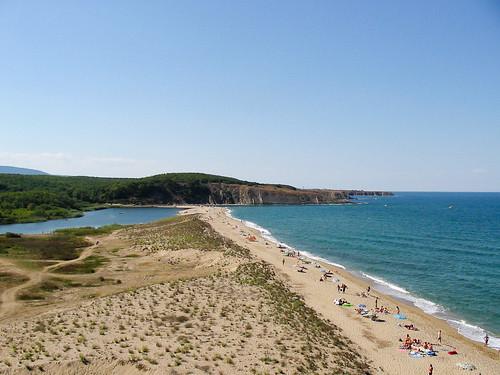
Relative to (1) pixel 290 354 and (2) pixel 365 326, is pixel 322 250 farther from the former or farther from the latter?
(1) pixel 290 354

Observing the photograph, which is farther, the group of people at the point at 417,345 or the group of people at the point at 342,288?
the group of people at the point at 342,288

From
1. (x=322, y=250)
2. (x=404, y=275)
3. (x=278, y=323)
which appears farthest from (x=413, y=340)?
(x=322, y=250)

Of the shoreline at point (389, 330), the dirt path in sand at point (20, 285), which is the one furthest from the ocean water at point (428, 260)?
the dirt path in sand at point (20, 285)

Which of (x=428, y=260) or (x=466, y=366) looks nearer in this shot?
(x=466, y=366)

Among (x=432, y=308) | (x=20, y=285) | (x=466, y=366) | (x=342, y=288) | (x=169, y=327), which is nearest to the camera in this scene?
(x=466, y=366)

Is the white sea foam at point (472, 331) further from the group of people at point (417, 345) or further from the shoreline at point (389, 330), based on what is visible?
the group of people at point (417, 345)

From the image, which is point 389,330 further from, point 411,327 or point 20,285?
point 20,285

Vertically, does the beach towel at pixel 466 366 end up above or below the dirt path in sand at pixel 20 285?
below

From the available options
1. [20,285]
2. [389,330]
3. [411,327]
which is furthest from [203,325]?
[20,285]

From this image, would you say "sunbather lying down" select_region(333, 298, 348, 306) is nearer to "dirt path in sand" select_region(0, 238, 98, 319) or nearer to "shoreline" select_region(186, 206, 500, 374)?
"shoreline" select_region(186, 206, 500, 374)
